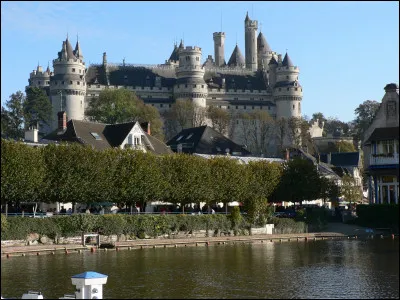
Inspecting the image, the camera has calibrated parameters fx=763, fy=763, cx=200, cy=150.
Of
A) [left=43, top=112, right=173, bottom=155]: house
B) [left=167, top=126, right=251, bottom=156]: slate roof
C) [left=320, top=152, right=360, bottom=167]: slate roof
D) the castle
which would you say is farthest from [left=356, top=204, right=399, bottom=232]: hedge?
the castle

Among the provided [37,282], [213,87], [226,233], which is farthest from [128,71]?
[37,282]

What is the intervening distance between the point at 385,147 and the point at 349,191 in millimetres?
54123

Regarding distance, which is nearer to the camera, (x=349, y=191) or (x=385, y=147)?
(x=385, y=147)

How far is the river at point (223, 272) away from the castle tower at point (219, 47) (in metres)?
156

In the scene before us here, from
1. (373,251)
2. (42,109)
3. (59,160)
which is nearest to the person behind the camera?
(373,251)

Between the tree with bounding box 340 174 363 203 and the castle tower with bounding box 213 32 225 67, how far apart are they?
122 meters

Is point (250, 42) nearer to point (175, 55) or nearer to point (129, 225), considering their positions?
point (175, 55)

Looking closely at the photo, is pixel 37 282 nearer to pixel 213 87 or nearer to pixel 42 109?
pixel 42 109

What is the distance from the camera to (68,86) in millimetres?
137750

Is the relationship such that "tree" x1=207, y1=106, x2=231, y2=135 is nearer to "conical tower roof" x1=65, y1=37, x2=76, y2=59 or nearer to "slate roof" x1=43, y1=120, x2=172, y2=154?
"conical tower roof" x1=65, y1=37, x2=76, y2=59

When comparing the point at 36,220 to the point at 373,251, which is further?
the point at 36,220

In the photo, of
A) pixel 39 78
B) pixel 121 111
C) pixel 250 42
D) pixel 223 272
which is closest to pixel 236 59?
pixel 250 42

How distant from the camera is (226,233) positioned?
52219 mm

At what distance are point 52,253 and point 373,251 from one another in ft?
54.5
